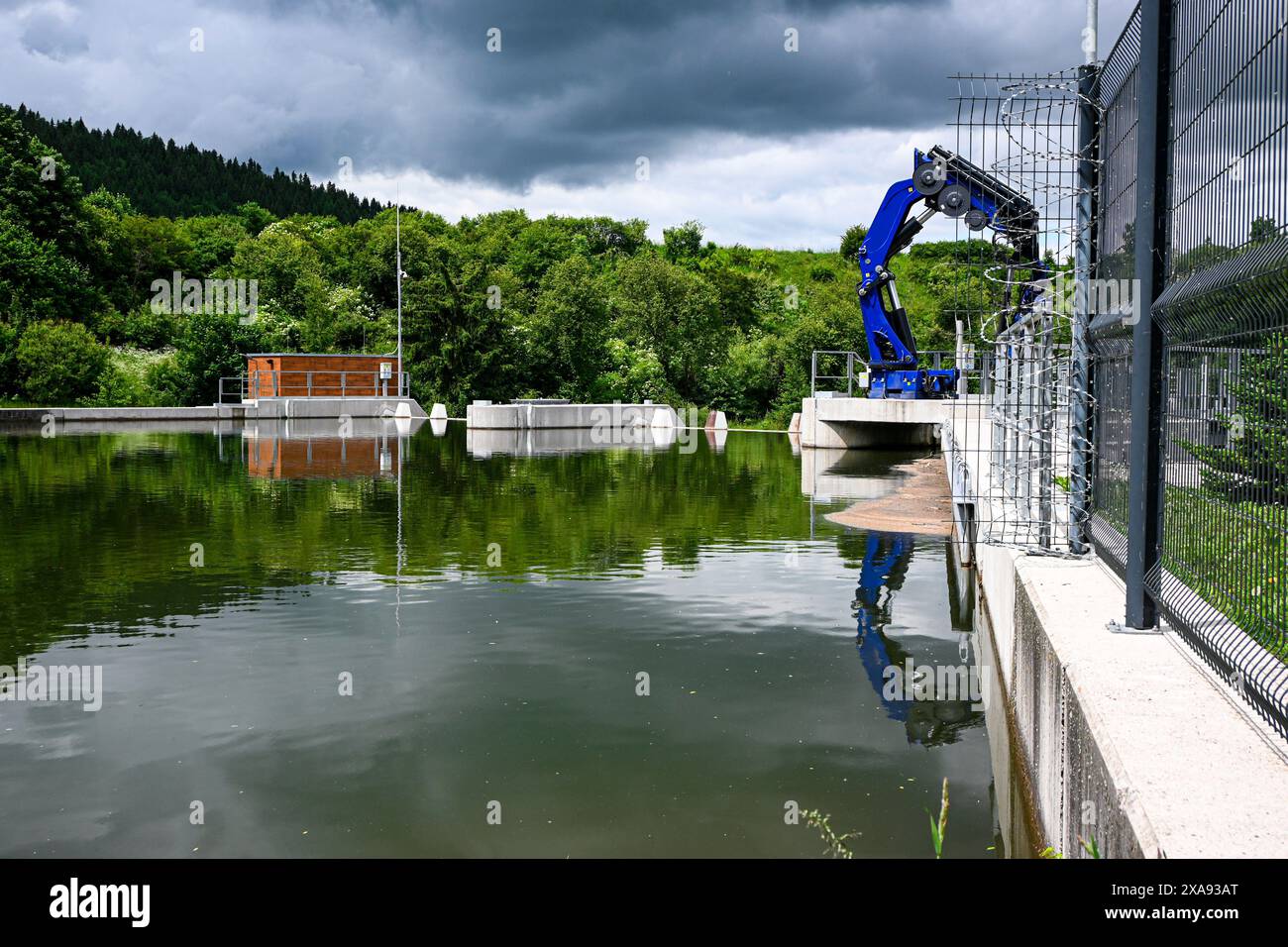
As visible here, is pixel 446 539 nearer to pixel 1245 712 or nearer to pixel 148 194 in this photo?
pixel 1245 712

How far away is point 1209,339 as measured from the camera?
516 centimetres

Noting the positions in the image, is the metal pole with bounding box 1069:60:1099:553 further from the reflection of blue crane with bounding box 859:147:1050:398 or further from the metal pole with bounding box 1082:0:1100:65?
the reflection of blue crane with bounding box 859:147:1050:398

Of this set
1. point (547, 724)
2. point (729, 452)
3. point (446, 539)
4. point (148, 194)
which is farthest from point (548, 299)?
point (148, 194)

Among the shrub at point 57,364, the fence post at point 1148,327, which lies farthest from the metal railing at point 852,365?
the shrub at point 57,364

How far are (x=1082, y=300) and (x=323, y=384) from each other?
5347 centimetres

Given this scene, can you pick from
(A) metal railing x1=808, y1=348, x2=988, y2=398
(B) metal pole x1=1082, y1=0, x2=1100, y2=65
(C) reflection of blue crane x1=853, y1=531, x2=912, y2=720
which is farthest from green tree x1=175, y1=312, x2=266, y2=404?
(B) metal pole x1=1082, y1=0, x2=1100, y2=65

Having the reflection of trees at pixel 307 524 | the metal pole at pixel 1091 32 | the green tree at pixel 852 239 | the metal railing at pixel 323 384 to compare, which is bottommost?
the reflection of trees at pixel 307 524

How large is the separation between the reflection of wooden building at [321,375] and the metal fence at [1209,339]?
177 feet

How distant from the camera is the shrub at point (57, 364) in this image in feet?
189

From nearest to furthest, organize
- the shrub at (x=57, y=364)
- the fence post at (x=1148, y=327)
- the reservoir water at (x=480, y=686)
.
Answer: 1. the reservoir water at (x=480, y=686)
2. the fence post at (x=1148, y=327)
3. the shrub at (x=57, y=364)

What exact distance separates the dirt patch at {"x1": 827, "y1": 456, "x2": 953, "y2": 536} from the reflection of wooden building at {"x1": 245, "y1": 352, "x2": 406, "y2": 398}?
39.4 m

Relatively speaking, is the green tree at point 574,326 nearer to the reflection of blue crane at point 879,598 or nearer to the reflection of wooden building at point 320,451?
Answer: the reflection of wooden building at point 320,451

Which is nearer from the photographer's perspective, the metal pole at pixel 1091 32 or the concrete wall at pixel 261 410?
the metal pole at pixel 1091 32

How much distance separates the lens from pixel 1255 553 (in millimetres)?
4570
